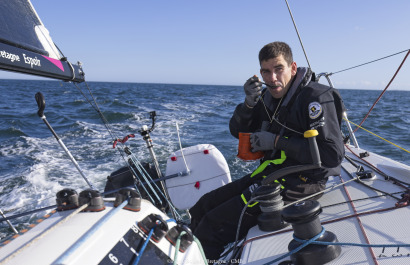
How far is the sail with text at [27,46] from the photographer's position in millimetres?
1456

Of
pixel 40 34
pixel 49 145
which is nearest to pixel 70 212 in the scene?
pixel 40 34

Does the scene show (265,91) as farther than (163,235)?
Yes

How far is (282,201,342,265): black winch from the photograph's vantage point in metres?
1.24

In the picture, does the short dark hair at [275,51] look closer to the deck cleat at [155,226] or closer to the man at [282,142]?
the man at [282,142]

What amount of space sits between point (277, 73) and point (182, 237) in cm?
117

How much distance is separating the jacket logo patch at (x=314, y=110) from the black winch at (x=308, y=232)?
0.57 meters

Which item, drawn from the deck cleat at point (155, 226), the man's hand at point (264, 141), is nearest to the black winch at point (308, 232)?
the deck cleat at point (155, 226)

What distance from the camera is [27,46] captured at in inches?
63.9

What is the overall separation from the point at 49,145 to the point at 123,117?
13.9ft

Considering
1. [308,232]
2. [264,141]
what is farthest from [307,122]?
[308,232]

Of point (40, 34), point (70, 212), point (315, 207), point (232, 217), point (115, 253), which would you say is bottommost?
point (232, 217)

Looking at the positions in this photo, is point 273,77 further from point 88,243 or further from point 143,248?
point 88,243

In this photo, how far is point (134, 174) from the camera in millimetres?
2922

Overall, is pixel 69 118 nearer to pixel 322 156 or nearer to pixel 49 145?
pixel 49 145
